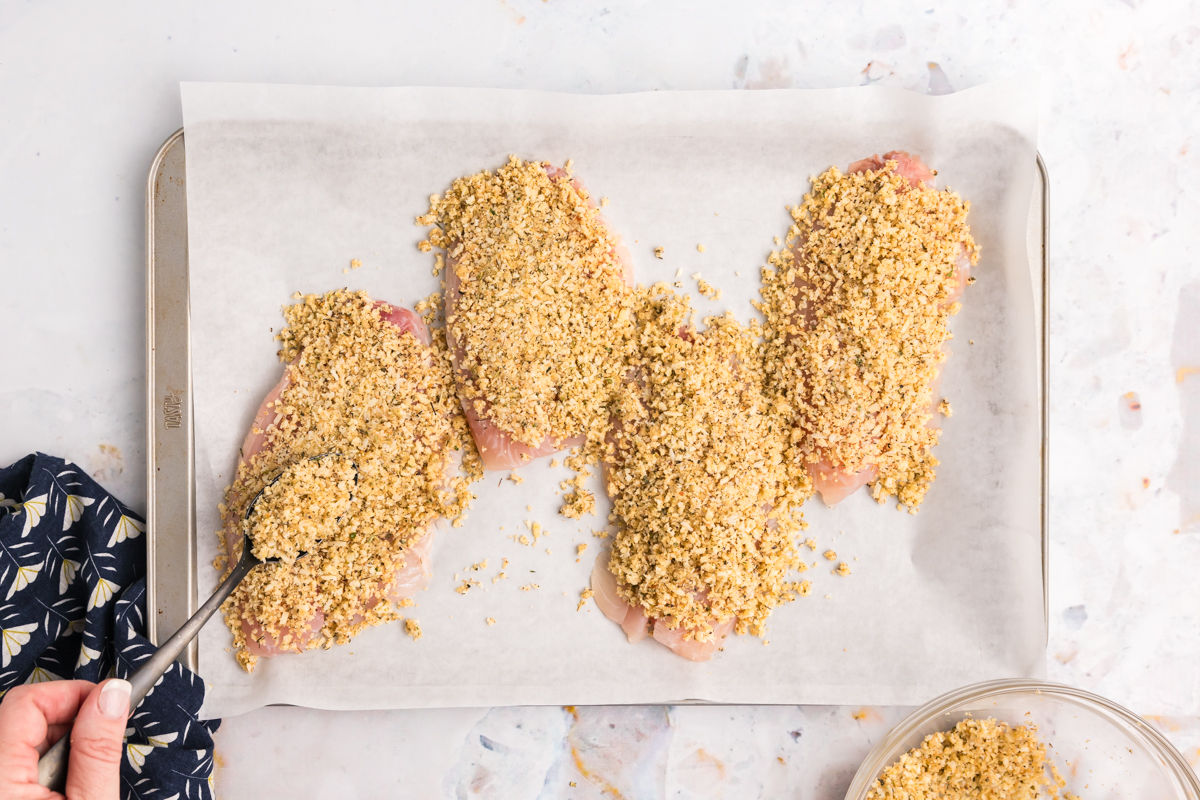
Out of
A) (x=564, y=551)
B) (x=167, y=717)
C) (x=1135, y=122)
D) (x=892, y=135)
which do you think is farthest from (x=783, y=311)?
(x=167, y=717)

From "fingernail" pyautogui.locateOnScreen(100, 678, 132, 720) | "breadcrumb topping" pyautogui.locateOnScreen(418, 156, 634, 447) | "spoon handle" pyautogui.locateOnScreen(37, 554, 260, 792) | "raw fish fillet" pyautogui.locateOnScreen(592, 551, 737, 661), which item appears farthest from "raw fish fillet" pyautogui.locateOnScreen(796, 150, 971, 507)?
"fingernail" pyautogui.locateOnScreen(100, 678, 132, 720)

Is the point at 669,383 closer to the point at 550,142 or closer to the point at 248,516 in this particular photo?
the point at 550,142

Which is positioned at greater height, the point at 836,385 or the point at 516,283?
the point at 516,283

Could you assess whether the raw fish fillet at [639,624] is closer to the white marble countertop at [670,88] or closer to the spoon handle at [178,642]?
the white marble countertop at [670,88]

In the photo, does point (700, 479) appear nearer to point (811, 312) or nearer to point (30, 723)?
point (811, 312)

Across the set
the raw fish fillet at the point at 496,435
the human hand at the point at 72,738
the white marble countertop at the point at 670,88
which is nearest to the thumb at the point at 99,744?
the human hand at the point at 72,738

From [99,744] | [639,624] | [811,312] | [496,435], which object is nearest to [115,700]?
[99,744]
